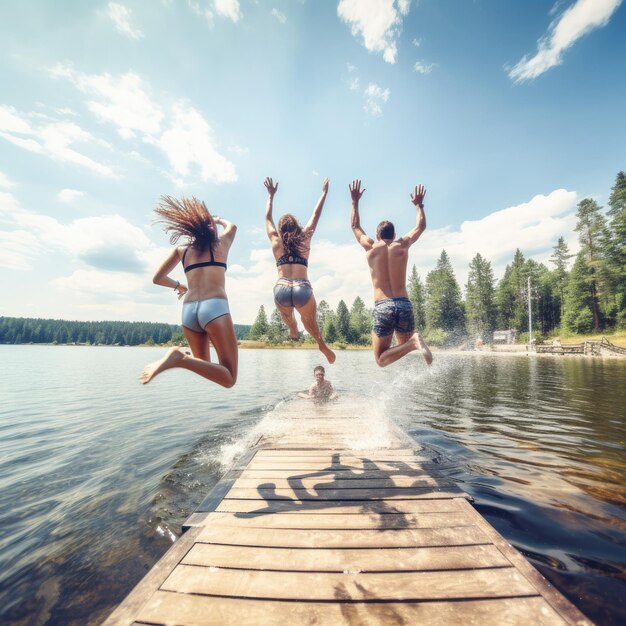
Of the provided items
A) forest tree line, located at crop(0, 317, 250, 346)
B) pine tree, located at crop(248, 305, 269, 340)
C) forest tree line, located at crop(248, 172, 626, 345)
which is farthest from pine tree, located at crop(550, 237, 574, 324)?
forest tree line, located at crop(0, 317, 250, 346)

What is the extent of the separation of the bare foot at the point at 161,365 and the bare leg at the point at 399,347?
295cm

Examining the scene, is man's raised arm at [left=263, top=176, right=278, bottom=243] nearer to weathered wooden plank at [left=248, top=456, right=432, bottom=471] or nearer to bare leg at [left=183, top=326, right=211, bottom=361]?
bare leg at [left=183, top=326, right=211, bottom=361]

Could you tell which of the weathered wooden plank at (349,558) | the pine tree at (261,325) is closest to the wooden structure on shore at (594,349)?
the weathered wooden plank at (349,558)

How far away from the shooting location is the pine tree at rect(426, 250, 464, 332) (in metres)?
68.9

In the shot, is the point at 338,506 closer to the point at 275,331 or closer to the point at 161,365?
the point at 161,365

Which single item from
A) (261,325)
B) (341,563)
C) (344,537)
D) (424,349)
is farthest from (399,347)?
(261,325)

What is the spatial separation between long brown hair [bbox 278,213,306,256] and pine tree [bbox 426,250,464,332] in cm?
6979

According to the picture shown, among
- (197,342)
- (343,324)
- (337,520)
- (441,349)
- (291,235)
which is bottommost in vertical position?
(441,349)

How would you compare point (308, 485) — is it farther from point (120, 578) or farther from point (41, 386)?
point (41, 386)

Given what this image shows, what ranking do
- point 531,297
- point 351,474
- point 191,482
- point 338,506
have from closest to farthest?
point 338,506 < point 351,474 < point 191,482 < point 531,297

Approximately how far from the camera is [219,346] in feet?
13.0

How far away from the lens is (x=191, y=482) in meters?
5.68

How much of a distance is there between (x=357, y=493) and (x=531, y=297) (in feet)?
236

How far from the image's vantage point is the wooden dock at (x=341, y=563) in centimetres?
198
